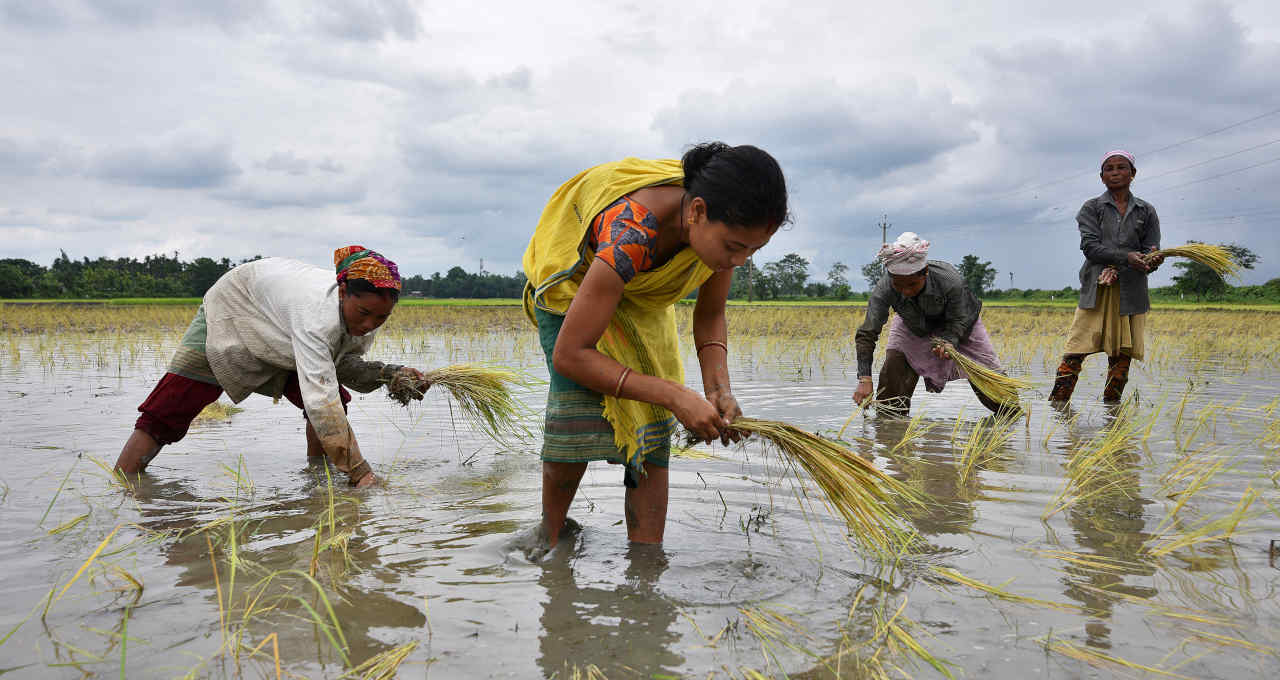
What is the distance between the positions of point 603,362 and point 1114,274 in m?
4.33

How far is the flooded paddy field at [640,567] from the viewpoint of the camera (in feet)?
5.47

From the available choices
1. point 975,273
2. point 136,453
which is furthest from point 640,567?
point 975,273

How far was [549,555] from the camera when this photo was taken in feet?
7.64

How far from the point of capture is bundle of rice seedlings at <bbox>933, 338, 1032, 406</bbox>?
4309mm

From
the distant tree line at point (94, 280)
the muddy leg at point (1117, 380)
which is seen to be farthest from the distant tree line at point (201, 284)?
the muddy leg at point (1117, 380)

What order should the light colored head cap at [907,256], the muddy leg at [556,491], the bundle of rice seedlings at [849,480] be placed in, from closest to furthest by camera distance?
the bundle of rice seedlings at [849,480]
the muddy leg at [556,491]
the light colored head cap at [907,256]

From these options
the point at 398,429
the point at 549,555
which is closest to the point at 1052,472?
the point at 549,555

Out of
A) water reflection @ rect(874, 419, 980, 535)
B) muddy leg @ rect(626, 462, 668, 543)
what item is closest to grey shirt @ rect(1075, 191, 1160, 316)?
water reflection @ rect(874, 419, 980, 535)

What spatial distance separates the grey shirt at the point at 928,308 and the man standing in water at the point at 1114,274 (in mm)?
941

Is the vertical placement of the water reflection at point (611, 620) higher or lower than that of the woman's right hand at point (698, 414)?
lower

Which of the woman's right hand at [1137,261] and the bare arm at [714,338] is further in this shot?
the woman's right hand at [1137,261]

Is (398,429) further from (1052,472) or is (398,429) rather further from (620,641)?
(1052,472)

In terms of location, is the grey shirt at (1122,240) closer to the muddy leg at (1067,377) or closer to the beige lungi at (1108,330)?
the beige lungi at (1108,330)

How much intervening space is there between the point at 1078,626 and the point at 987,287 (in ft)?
238
